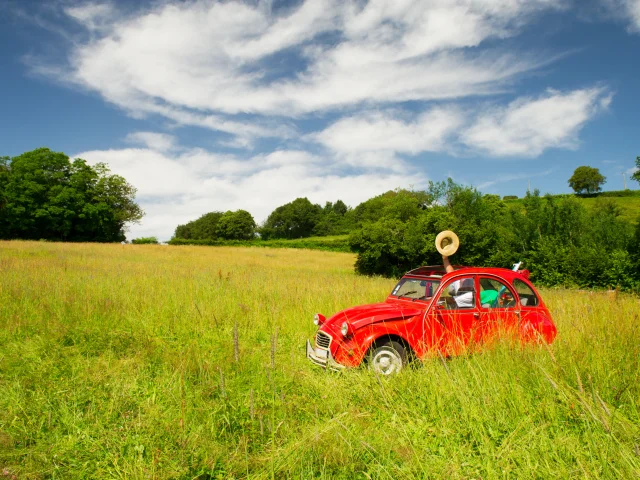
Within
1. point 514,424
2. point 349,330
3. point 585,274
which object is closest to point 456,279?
point 349,330

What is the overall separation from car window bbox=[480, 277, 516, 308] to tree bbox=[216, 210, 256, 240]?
96.0 m

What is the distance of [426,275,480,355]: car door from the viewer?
5.11 meters

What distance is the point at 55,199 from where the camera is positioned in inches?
2034

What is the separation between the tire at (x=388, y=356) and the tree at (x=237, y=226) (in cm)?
A: 9637

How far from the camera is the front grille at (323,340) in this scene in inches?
213

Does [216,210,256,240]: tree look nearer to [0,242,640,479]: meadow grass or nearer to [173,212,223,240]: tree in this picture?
[173,212,223,240]: tree

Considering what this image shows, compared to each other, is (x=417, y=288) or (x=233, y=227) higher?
(x=233, y=227)

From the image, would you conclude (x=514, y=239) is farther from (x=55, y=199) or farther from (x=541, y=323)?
(x=55, y=199)

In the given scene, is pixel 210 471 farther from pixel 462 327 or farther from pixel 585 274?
pixel 585 274

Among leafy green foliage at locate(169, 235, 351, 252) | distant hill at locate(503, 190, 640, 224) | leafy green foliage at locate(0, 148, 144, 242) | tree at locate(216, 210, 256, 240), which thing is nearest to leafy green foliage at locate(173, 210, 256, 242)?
tree at locate(216, 210, 256, 240)

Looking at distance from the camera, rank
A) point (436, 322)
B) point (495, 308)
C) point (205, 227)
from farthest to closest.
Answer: point (205, 227)
point (495, 308)
point (436, 322)

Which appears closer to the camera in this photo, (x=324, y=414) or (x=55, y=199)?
(x=324, y=414)

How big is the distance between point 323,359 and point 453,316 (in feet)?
6.37

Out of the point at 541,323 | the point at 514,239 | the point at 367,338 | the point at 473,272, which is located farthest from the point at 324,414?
the point at 514,239
